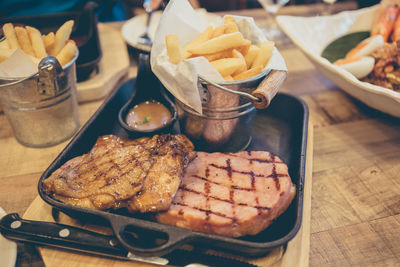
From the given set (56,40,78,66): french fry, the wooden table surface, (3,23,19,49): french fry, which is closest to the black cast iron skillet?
the wooden table surface

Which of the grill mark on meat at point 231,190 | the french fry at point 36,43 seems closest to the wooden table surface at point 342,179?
the grill mark on meat at point 231,190

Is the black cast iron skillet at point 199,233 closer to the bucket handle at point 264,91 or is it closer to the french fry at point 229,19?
the bucket handle at point 264,91

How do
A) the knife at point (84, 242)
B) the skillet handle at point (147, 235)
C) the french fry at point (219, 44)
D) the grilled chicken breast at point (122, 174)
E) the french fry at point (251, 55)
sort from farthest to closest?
the french fry at point (251, 55)
the french fry at point (219, 44)
the grilled chicken breast at point (122, 174)
the knife at point (84, 242)
the skillet handle at point (147, 235)

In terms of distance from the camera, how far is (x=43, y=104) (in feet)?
6.34

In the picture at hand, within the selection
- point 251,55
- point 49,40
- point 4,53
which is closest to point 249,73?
point 251,55

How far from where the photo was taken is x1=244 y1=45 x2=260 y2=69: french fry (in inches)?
72.4

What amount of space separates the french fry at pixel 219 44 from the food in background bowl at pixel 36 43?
0.80 metres

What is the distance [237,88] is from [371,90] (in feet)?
3.44

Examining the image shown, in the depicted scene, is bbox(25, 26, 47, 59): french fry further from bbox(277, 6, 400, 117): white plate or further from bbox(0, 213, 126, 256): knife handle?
bbox(277, 6, 400, 117): white plate

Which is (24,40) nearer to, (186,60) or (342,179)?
(186,60)

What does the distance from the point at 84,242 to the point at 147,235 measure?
284 millimetres

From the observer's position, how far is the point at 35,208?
5.41 ft

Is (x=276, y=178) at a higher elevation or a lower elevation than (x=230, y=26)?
lower

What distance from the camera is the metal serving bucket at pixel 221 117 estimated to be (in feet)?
5.49
